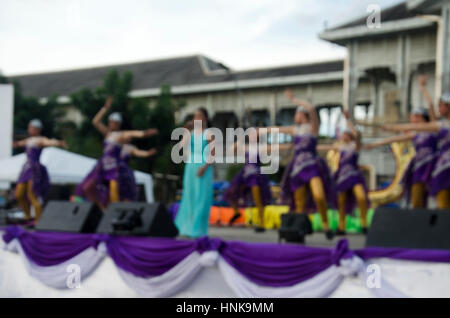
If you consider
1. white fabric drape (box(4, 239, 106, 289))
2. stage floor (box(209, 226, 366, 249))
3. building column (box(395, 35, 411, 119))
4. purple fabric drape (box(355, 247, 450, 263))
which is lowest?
white fabric drape (box(4, 239, 106, 289))

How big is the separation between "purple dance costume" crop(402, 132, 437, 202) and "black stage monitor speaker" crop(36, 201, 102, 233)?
3371 millimetres

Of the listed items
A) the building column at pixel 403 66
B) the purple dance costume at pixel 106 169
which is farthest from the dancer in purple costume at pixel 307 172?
the building column at pixel 403 66

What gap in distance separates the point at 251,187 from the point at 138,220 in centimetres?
248

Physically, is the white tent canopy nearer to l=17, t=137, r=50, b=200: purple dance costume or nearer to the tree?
l=17, t=137, r=50, b=200: purple dance costume

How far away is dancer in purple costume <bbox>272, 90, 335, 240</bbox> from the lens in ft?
20.3

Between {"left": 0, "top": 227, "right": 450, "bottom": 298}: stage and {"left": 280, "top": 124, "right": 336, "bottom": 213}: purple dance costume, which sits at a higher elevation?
{"left": 280, "top": 124, "right": 336, "bottom": 213}: purple dance costume

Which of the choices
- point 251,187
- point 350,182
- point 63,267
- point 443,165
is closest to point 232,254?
point 63,267

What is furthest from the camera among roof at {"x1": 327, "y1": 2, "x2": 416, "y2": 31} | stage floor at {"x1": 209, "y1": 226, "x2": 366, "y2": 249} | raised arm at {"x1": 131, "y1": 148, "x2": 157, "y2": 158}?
roof at {"x1": 327, "y1": 2, "x2": 416, "y2": 31}

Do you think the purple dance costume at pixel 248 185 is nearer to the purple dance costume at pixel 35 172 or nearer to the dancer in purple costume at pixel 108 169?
the dancer in purple costume at pixel 108 169

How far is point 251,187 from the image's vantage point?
7.52 m

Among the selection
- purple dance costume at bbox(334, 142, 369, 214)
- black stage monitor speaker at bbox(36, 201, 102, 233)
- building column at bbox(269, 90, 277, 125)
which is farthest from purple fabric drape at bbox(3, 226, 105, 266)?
building column at bbox(269, 90, 277, 125)

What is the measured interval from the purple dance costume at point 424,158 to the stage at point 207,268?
1.40 metres

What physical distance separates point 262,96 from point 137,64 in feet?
25.3

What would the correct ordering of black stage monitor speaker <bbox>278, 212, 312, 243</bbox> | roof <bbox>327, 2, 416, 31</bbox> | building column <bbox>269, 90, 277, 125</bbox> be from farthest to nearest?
building column <bbox>269, 90, 277, 125</bbox> < roof <bbox>327, 2, 416, 31</bbox> < black stage monitor speaker <bbox>278, 212, 312, 243</bbox>
